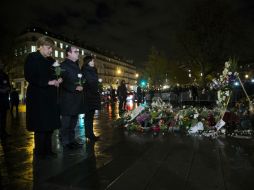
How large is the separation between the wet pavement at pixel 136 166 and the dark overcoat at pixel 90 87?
100 cm

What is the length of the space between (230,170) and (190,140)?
302 centimetres

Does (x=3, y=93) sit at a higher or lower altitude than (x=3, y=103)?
higher

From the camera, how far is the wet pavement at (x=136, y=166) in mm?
4332

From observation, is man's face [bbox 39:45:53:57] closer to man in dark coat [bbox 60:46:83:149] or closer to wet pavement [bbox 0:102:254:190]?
man in dark coat [bbox 60:46:83:149]

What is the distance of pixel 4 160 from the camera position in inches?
230

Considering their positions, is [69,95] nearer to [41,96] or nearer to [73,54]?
[73,54]

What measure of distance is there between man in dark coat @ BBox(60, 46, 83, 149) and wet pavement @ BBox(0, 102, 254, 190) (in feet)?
1.35

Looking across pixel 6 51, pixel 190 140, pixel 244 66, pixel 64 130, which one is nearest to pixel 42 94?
pixel 64 130

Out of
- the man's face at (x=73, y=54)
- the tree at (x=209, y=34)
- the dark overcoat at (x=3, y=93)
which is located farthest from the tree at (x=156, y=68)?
the man's face at (x=73, y=54)

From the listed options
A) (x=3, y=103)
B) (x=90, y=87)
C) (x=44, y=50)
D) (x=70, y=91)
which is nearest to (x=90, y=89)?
(x=90, y=87)

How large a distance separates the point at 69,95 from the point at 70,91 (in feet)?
0.31

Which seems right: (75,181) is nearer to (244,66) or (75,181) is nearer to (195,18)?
(195,18)

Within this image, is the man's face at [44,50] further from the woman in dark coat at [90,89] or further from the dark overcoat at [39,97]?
the woman in dark coat at [90,89]

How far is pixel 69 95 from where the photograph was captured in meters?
6.90
